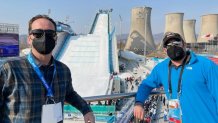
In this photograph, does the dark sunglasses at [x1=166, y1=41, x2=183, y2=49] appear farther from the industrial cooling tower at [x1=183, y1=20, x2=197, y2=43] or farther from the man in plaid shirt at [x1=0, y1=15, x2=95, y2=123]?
the industrial cooling tower at [x1=183, y1=20, x2=197, y2=43]

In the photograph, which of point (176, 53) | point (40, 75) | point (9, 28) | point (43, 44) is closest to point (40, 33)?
point (43, 44)

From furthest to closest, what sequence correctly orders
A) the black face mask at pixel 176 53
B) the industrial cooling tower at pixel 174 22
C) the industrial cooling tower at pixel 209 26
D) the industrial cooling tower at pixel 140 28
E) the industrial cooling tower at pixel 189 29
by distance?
the industrial cooling tower at pixel 189 29
the industrial cooling tower at pixel 140 28
the industrial cooling tower at pixel 174 22
the industrial cooling tower at pixel 209 26
the black face mask at pixel 176 53

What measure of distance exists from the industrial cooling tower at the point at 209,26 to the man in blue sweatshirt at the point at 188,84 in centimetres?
4044

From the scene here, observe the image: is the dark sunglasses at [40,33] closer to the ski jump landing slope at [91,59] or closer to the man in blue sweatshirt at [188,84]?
the man in blue sweatshirt at [188,84]

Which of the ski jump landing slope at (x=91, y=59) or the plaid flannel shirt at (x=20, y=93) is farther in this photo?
the ski jump landing slope at (x=91, y=59)

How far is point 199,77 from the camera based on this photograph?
2.31 m

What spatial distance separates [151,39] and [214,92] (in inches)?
1746

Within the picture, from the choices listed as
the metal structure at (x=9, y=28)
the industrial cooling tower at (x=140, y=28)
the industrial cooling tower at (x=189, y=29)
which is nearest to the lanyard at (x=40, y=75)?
the metal structure at (x=9, y=28)

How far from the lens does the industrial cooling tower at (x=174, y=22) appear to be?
4156 cm

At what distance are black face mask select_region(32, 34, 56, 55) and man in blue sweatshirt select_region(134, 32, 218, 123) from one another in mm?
1019

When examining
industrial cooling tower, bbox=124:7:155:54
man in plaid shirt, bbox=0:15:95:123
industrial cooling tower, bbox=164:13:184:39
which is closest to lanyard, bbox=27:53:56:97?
man in plaid shirt, bbox=0:15:95:123

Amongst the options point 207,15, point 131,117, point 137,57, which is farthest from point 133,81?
point 207,15

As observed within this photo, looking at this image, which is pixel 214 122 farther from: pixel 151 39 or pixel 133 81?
pixel 151 39

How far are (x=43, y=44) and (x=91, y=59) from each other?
2450 centimetres
